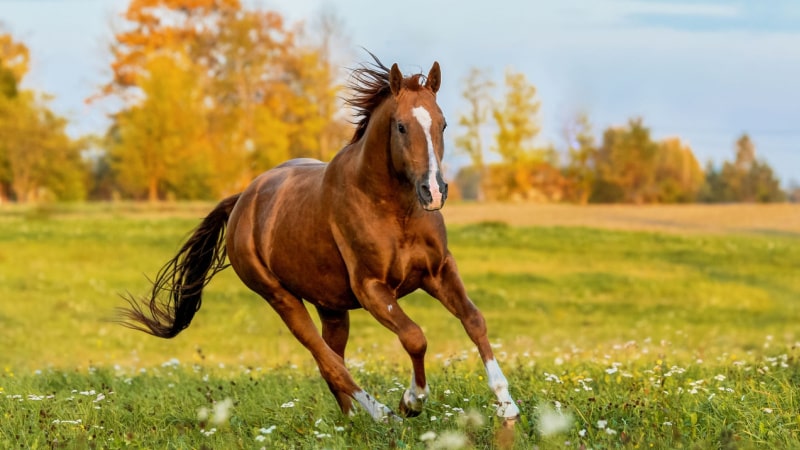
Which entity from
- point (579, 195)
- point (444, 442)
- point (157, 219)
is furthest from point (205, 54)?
point (444, 442)

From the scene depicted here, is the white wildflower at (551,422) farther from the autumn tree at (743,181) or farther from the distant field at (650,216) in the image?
the autumn tree at (743,181)

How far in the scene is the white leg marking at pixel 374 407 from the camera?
592cm

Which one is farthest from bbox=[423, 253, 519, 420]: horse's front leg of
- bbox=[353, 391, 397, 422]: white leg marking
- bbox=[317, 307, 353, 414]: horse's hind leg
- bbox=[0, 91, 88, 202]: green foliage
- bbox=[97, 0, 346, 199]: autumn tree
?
bbox=[0, 91, 88, 202]: green foliage

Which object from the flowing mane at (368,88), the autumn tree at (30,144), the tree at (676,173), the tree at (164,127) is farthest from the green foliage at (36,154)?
the flowing mane at (368,88)

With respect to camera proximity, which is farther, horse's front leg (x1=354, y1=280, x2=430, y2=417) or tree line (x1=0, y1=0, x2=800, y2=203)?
tree line (x1=0, y1=0, x2=800, y2=203)

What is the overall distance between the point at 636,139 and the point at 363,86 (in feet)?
161

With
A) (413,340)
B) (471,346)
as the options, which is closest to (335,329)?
(413,340)

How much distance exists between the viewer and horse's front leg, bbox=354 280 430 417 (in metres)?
5.66

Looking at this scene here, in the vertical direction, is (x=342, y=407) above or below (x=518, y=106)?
below

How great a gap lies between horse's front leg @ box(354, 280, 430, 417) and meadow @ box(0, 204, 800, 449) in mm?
190

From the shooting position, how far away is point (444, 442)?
15.9 ft

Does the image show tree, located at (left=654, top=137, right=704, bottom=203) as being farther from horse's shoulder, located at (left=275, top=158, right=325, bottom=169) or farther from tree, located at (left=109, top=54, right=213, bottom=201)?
horse's shoulder, located at (left=275, top=158, right=325, bottom=169)

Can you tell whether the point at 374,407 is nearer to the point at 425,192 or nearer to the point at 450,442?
the point at 450,442

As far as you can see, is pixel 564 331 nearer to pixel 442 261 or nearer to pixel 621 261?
pixel 621 261
